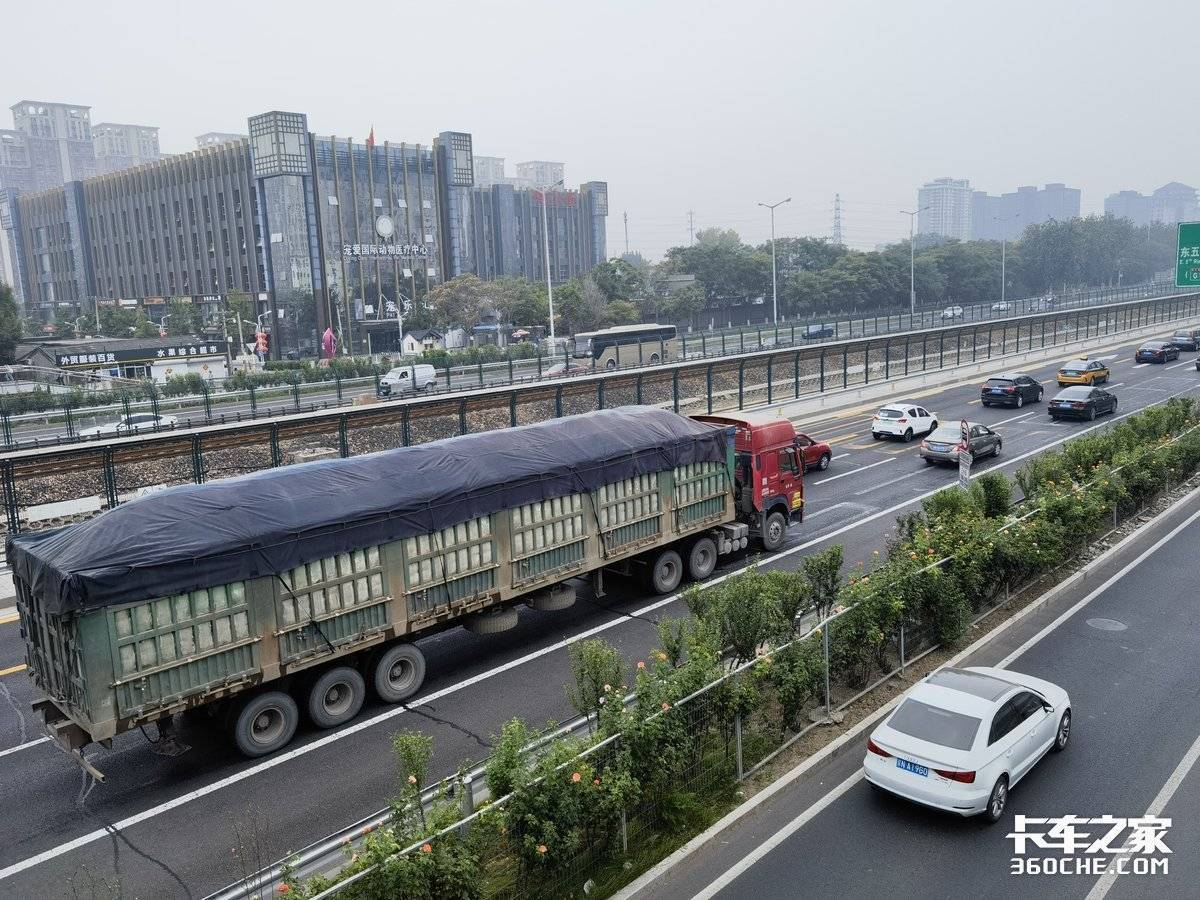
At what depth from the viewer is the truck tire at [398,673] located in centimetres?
1355

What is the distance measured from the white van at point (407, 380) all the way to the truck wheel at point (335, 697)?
39.7 meters

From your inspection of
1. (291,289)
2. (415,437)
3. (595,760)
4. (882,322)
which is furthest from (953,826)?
(291,289)

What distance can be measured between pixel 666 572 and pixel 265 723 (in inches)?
336

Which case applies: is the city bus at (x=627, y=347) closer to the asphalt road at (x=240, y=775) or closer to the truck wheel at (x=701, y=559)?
the truck wheel at (x=701, y=559)

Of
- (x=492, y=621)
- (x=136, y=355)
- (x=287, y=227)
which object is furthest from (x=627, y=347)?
(x=287, y=227)

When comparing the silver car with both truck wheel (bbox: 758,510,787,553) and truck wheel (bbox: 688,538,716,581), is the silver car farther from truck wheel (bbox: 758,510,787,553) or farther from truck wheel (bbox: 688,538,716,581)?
truck wheel (bbox: 688,538,716,581)

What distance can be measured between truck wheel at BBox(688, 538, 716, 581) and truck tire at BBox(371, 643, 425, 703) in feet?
21.9

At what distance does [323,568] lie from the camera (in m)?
12.6

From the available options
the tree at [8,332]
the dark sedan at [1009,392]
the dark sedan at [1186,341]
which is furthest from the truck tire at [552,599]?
the dark sedan at [1186,341]

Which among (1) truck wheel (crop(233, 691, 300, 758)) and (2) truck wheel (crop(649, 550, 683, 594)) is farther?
(2) truck wheel (crop(649, 550, 683, 594))

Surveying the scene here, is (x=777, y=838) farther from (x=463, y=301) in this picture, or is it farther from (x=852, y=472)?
(x=463, y=301)

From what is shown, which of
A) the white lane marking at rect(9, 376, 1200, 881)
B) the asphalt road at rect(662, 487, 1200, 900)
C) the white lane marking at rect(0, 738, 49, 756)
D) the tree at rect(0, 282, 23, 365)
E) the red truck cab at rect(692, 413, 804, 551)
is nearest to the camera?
the asphalt road at rect(662, 487, 1200, 900)

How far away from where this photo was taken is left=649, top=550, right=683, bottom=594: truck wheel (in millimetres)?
18125

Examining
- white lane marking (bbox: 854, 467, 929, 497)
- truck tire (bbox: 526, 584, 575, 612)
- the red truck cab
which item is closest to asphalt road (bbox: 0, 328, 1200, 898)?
truck tire (bbox: 526, 584, 575, 612)
